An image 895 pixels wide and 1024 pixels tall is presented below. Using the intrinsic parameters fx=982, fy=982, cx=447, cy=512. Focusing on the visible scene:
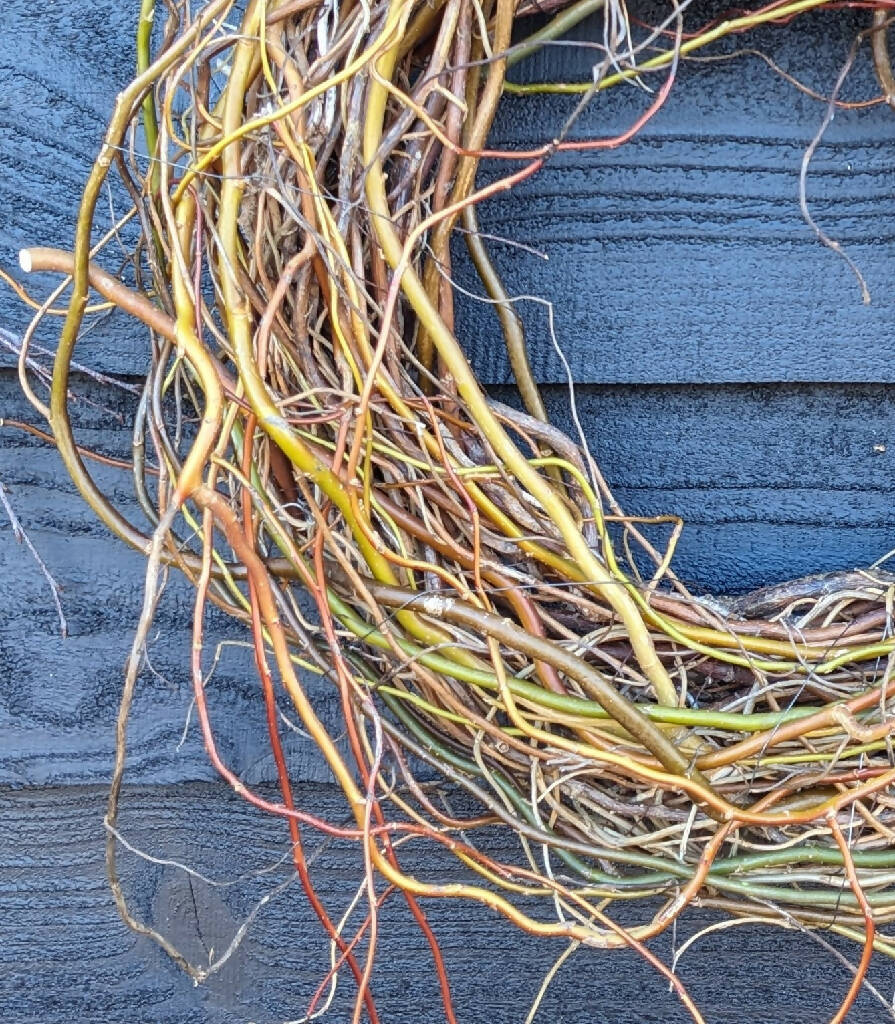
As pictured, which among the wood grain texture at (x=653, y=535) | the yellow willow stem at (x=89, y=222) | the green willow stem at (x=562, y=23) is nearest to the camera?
the yellow willow stem at (x=89, y=222)

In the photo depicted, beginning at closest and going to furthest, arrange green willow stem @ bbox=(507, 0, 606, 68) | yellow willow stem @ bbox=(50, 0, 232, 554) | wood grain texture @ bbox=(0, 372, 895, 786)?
1. yellow willow stem @ bbox=(50, 0, 232, 554)
2. green willow stem @ bbox=(507, 0, 606, 68)
3. wood grain texture @ bbox=(0, 372, 895, 786)

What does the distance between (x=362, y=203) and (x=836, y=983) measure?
65 cm

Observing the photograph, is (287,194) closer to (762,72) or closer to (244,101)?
(244,101)

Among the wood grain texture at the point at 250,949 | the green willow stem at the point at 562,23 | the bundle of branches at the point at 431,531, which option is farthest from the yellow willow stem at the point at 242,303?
the wood grain texture at the point at 250,949

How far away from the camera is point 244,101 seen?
0.48 metres

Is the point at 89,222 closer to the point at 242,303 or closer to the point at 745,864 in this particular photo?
the point at 242,303

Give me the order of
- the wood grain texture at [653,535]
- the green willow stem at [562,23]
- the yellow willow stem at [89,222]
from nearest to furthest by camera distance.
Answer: the yellow willow stem at [89,222] → the green willow stem at [562,23] → the wood grain texture at [653,535]

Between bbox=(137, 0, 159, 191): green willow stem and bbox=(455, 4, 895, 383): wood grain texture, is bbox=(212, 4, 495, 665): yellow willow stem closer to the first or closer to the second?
bbox=(137, 0, 159, 191): green willow stem

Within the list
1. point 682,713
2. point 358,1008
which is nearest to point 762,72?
point 682,713

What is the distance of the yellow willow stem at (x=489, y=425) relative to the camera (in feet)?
1.55

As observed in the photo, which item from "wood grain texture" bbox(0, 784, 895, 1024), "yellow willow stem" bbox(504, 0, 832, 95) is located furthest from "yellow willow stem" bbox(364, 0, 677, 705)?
"wood grain texture" bbox(0, 784, 895, 1024)

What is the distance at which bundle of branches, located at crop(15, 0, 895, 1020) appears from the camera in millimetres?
471

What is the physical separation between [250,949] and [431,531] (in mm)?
424

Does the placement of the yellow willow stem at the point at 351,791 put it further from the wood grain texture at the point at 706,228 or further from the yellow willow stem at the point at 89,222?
the wood grain texture at the point at 706,228
